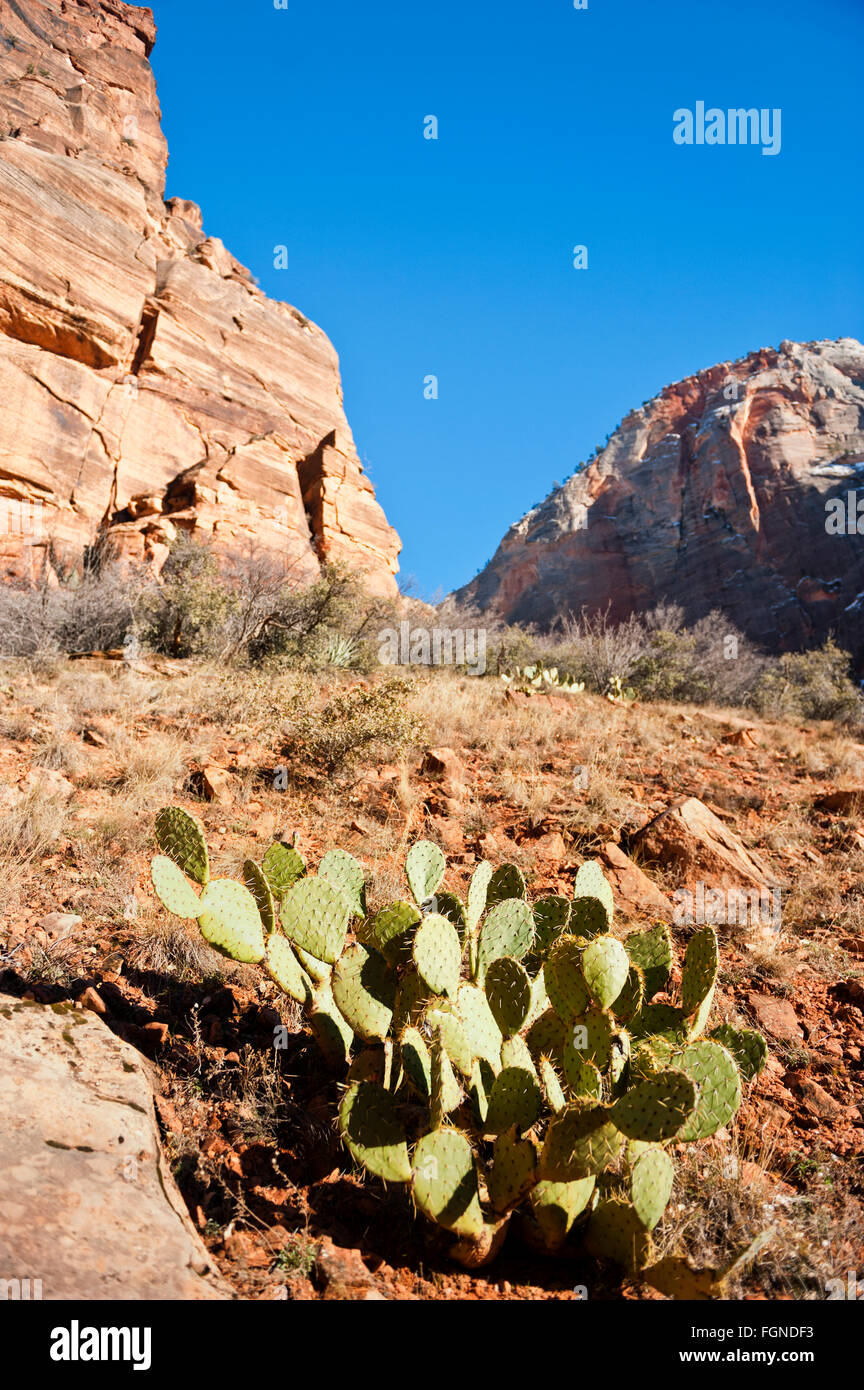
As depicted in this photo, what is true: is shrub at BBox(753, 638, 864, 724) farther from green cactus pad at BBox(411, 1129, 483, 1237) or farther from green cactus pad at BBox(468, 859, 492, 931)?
green cactus pad at BBox(411, 1129, 483, 1237)

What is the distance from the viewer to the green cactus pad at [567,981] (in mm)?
1943

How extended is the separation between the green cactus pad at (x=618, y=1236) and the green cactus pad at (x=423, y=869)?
1056mm

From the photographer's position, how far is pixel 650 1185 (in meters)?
1.61

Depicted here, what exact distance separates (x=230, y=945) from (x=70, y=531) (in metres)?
15.1

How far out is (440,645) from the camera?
1390 cm

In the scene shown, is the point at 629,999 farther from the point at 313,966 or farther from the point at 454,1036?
the point at 313,966

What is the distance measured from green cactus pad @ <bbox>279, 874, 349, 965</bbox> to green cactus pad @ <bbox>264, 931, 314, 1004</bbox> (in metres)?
0.10

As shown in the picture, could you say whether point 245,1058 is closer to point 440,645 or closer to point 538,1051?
point 538,1051

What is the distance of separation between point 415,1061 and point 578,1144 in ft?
1.72

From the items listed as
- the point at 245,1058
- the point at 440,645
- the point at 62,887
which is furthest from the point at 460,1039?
the point at 440,645

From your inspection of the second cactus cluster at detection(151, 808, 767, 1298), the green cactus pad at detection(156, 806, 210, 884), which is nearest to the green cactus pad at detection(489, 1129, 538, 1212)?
the second cactus cluster at detection(151, 808, 767, 1298)

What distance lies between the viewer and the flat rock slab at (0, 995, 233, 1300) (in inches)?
56.8

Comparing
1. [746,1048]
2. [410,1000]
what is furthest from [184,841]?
[746,1048]
